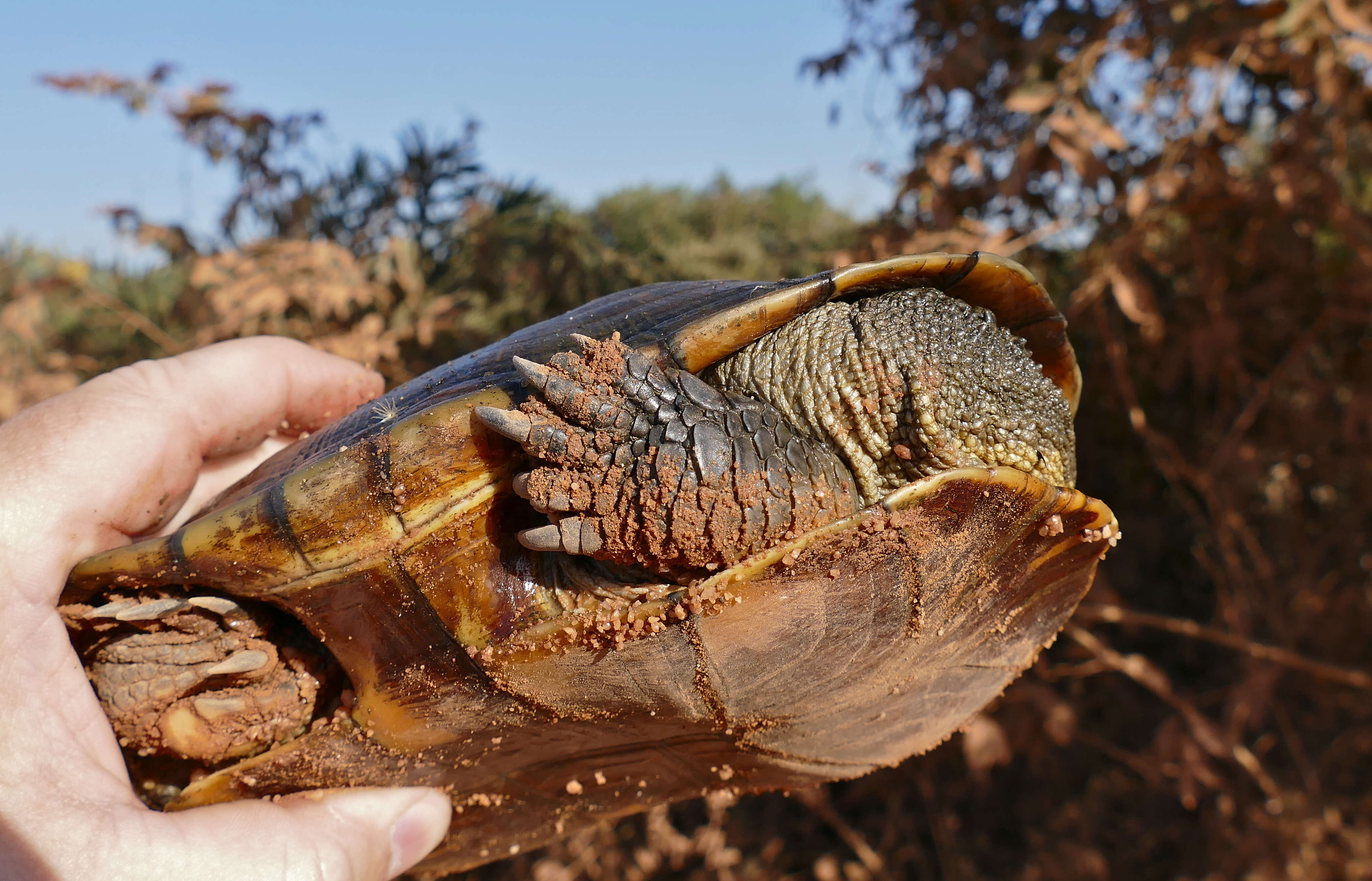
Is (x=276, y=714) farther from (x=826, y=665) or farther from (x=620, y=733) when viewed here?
(x=826, y=665)

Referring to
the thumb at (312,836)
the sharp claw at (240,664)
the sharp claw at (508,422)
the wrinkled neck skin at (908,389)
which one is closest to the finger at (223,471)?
the sharp claw at (240,664)

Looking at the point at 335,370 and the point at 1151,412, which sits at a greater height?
the point at 335,370

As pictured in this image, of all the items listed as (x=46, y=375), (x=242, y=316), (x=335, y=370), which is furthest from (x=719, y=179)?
(x=335, y=370)

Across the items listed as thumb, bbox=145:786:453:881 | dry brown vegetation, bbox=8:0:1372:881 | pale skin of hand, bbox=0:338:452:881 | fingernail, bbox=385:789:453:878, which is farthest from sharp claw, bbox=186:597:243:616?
dry brown vegetation, bbox=8:0:1372:881

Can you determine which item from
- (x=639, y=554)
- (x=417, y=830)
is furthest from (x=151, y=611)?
(x=639, y=554)

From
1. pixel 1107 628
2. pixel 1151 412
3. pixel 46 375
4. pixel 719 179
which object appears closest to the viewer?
pixel 1151 412

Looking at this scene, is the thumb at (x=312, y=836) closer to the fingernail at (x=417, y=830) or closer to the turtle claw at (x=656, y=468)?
the fingernail at (x=417, y=830)

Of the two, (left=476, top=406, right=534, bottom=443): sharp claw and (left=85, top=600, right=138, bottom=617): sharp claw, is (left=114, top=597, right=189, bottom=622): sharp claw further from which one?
(left=476, top=406, right=534, bottom=443): sharp claw

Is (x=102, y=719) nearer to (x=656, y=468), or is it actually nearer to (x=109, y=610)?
(x=109, y=610)
